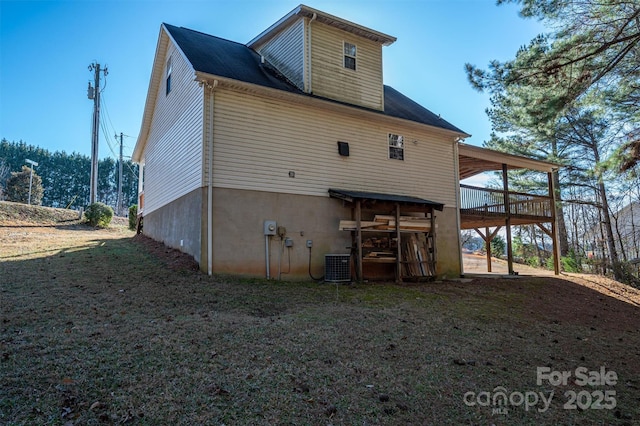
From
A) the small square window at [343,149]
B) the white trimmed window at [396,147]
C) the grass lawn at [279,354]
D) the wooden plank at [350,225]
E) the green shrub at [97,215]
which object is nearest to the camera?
the grass lawn at [279,354]

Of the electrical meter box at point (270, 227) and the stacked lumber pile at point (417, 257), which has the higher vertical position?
the electrical meter box at point (270, 227)

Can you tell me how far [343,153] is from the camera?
10.7 meters

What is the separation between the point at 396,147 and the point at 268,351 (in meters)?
8.77

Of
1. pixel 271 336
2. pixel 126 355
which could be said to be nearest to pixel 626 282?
pixel 271 336

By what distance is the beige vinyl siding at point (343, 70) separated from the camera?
1112 centimetres

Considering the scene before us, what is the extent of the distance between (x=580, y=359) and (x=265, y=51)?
38.6ft

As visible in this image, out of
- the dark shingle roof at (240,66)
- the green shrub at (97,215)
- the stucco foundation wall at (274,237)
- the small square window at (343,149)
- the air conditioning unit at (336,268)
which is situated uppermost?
the dark shingle roof at (240,66)

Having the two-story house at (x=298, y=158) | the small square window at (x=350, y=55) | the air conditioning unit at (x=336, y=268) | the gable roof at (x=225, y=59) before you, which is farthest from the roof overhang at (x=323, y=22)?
the air conditioning unit at (x=336, y=268)

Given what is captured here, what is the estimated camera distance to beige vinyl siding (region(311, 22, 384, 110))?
11117 millimetres

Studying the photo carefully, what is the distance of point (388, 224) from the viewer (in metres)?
10.5

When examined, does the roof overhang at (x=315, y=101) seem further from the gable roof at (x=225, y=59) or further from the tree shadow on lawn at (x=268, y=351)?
the tree shadow on lawn at (x=268, y=351)

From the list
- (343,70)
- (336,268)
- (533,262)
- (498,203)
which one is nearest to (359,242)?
(336,268)

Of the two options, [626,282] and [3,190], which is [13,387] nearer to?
[626,282]

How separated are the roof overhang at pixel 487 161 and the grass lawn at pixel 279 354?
22.2 feet
